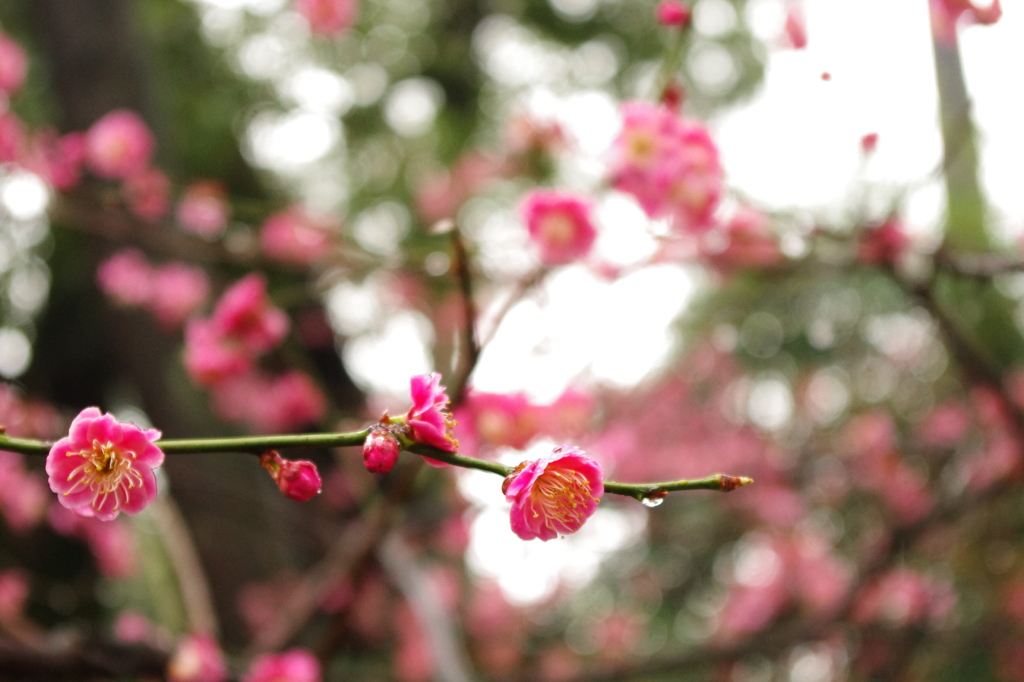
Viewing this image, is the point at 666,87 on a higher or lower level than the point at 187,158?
lower

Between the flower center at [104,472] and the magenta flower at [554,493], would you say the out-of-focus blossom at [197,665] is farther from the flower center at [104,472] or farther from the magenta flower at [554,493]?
the magenta flower at [554,493]

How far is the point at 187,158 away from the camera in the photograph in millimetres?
4391

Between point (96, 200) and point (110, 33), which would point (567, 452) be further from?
point (110, 33)

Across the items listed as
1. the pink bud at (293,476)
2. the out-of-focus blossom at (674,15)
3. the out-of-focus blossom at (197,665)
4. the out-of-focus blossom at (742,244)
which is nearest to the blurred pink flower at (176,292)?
the out-of-focus blossom at (197,665)

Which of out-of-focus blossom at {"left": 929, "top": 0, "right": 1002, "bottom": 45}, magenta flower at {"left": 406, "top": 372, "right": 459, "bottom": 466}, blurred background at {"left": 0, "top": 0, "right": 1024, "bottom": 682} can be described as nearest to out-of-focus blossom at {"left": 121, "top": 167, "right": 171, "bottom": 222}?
blurred background at {"left": 0, "top": 0, "right": 1024, "bottom": 682}

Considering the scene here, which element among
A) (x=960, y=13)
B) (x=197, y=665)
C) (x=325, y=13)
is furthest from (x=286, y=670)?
(x=325, y=13)

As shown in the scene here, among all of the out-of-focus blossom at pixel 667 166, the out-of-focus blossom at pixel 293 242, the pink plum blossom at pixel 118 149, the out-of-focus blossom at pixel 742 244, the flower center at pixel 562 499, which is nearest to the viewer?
the flower center at pixel 562 499

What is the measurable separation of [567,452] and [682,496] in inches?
85.9

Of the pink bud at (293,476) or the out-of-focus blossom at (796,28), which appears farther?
the out-of-focus blossom at (796,28)

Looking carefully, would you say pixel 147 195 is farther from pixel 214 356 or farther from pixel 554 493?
pixel 554 493

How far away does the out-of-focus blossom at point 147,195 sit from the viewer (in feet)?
6.61

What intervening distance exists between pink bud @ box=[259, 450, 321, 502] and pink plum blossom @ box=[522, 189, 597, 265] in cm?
85

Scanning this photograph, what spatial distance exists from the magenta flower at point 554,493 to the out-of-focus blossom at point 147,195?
174 cm

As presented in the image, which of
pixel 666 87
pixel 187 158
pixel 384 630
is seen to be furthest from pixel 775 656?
pixel 187 158
